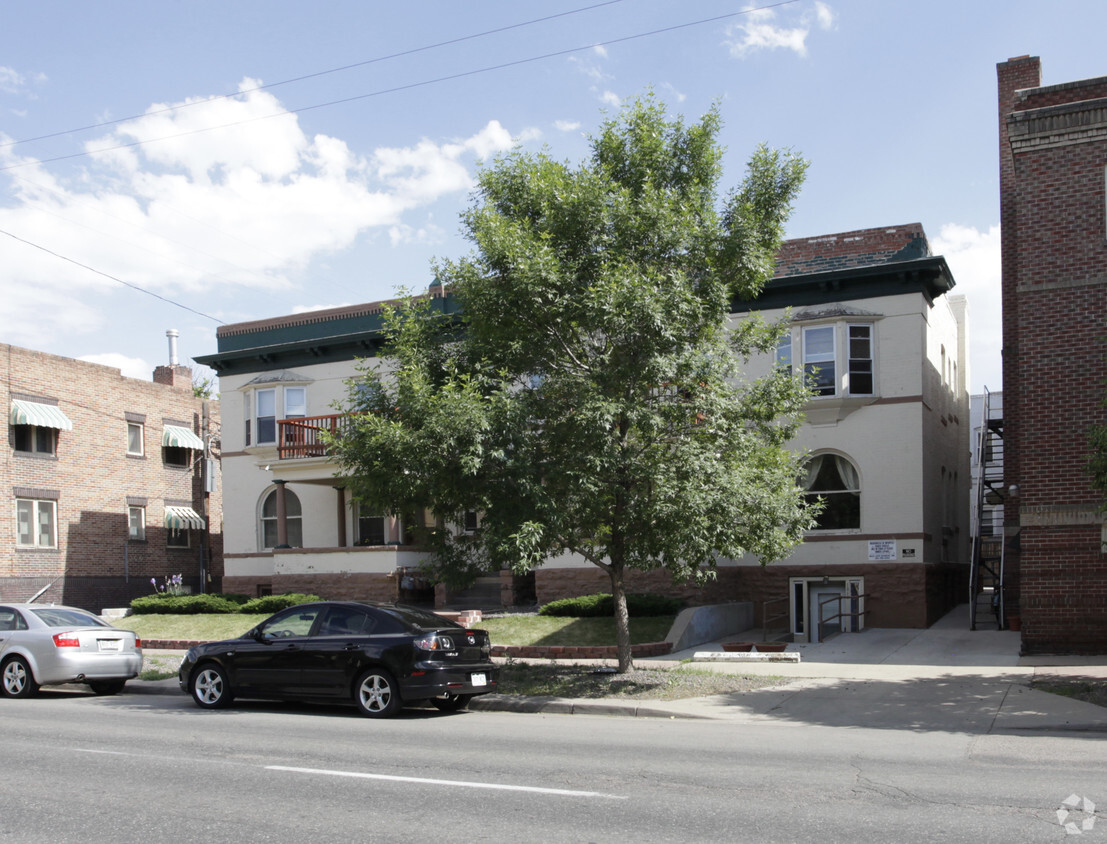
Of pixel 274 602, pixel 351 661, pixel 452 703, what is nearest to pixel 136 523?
pixel 274 602

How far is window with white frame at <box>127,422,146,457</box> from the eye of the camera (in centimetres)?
3428

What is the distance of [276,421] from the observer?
1145 inches

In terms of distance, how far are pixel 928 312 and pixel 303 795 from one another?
776 inches

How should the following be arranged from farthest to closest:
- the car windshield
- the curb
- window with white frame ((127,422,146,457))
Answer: window with white frame ((127,422,146,457)), the car windshield, the curb

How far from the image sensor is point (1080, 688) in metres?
13.2

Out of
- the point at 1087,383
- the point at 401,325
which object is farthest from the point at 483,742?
the point at 1087,383

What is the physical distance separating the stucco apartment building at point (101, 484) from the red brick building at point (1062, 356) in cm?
2632

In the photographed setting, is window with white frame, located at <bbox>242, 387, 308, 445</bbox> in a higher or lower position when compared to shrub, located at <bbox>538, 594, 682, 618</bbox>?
higher

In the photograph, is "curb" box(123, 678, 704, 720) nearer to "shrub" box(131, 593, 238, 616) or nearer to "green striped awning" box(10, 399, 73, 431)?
"shrub" box(131, 593, 238, 616)

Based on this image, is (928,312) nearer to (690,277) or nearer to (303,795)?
(690,277)

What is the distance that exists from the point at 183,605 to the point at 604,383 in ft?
57.8

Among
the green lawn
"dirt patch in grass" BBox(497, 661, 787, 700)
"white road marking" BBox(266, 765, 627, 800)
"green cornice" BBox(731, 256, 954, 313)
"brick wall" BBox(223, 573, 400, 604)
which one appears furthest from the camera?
"brick wall" BBox(223, 573, 400, 604)
